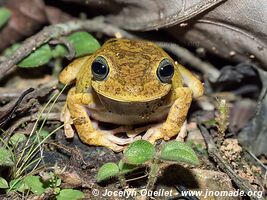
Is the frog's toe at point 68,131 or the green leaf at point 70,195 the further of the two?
the frog's toe at point 68,131

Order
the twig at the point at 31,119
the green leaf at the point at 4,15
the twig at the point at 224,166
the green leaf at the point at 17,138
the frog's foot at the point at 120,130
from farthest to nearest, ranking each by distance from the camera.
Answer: the green leaf at the point at 4,15
the frog's foot at the point at 120,130
the twig at the point at 31,119
the green leaf at the point at 17,138
the twig at the point at 224,166

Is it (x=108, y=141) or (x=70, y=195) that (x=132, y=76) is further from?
(x=70, y=195)

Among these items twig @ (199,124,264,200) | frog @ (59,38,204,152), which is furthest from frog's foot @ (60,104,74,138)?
twig @ (199,124,264,200)

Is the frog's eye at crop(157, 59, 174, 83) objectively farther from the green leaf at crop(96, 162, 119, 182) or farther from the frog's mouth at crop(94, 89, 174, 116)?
the green leaf at crop(96, 162, 119, 182)

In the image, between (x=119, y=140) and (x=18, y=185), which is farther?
(x=119, y=140)

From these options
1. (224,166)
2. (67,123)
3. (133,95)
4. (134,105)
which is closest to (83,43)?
(67,123)

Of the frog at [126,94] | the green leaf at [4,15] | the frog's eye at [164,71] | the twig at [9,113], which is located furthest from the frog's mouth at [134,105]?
the green leaf at [4,15]

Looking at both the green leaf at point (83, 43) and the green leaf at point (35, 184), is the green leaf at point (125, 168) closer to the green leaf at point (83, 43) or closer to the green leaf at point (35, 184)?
the green leaf at point (35, 184)

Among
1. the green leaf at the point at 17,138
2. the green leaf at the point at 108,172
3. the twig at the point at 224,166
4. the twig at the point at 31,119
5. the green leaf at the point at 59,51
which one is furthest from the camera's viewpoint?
the green leaf at the point at 59,51

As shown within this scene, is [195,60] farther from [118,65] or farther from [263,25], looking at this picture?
[118,65]
